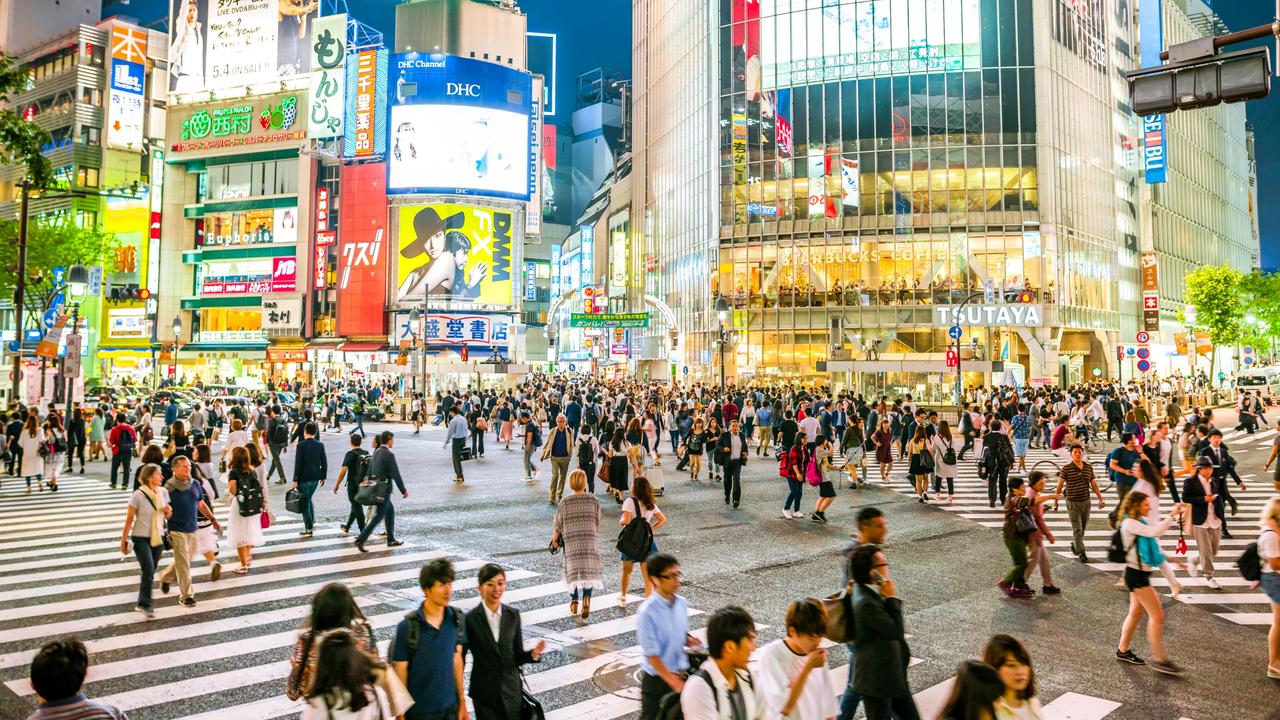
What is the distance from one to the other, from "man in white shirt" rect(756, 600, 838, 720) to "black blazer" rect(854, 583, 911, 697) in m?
1.01

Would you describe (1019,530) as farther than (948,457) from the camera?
No

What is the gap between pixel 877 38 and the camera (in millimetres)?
52875

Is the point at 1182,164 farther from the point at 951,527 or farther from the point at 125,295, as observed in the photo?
the point at 125,295

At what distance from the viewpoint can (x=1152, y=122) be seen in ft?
210

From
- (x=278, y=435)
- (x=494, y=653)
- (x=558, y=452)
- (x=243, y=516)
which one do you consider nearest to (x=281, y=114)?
(x=278, y=435)

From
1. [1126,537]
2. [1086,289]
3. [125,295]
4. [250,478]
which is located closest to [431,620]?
[1126,537]

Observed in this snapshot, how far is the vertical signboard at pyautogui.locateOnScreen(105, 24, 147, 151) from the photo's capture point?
250 ft

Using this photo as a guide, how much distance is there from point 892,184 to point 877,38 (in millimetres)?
9772

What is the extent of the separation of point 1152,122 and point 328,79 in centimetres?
6819

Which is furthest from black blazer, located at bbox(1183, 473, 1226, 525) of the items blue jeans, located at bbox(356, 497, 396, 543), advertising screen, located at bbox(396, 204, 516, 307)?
advertising screen, located at bbox(396, 204, 516, 307)

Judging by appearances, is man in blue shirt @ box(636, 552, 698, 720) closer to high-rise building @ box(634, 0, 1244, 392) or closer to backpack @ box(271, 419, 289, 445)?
backpack @ box(271, 419, 289, 445)

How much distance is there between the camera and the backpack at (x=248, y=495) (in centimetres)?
1058

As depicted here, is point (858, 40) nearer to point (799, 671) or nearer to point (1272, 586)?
point (1272, 586)

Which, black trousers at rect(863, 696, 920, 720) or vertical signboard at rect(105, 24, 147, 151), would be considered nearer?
black trousers at rect(863, 696, 920, 720)
